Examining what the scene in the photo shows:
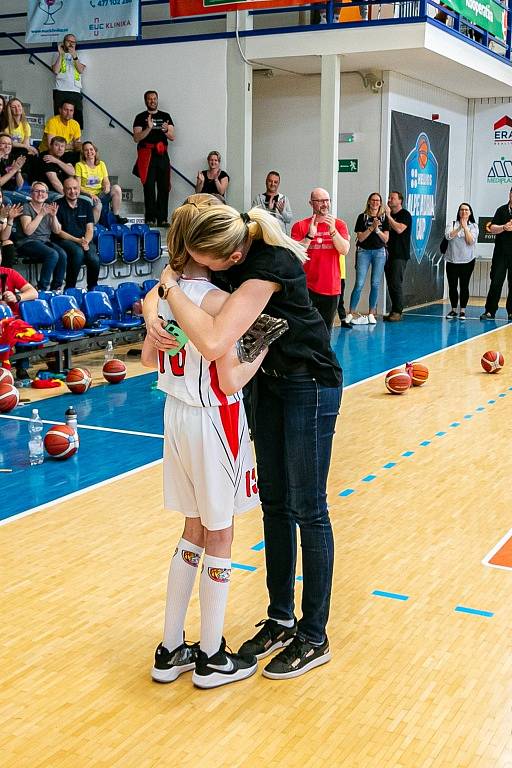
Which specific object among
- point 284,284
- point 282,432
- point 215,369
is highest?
point 284,284

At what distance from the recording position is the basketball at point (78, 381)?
9867 millimetres

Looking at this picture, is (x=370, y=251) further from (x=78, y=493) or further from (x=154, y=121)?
(x=78, y=493)

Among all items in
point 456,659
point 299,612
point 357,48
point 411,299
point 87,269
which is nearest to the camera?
point 456,659

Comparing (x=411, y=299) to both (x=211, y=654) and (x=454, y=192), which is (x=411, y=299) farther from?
(x=211, y=654)

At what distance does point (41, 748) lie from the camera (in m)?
3.47

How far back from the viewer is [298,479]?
3922 millimetres

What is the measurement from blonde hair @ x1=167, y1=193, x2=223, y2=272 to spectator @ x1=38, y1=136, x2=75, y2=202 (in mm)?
10614

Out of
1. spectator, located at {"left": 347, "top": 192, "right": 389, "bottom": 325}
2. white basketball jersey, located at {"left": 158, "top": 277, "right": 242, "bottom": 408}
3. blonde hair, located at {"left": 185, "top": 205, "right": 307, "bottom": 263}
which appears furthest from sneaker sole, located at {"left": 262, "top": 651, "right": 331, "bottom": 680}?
spectator, located at {"left": 347, "top": 192, "right": 389, "bottom": 325}

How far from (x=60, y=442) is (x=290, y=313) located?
158 inches

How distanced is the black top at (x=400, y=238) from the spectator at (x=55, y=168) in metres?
5.44

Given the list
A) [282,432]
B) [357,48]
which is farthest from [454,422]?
[357,48]

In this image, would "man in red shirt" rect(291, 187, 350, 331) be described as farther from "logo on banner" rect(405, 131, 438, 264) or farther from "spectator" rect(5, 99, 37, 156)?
"logo on banner" rect(405, 131, 438, 264)

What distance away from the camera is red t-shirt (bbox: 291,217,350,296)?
10422mm

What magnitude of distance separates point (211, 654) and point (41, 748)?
2.50ft
